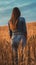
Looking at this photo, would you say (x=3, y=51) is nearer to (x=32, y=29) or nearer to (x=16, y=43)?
(x=32, y=29)

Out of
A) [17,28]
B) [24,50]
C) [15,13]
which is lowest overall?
[24,50]

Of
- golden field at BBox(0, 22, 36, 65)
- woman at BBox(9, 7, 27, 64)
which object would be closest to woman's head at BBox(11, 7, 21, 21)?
woman at BBox(9, 7, 27, 64)

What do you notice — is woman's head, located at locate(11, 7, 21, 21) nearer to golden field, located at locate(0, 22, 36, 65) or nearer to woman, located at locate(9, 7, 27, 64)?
woman, located at locate(9, 7, 27, 64)

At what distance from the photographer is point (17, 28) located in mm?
5664

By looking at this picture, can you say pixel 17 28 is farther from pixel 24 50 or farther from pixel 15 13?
pixel 24 50

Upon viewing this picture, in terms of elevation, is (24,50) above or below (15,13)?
below

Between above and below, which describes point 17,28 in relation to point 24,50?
above

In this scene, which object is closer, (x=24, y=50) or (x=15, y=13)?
(x=15, y=13)

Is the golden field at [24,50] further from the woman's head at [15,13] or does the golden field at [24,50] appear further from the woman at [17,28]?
the woman's head at [15,13]

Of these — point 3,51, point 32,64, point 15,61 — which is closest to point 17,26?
point 15,61

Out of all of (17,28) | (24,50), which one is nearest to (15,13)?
(17,28)

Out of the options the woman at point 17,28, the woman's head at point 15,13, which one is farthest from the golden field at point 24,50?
the woman's head at point 15,13

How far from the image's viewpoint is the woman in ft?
18.4

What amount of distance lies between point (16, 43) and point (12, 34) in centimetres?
17
